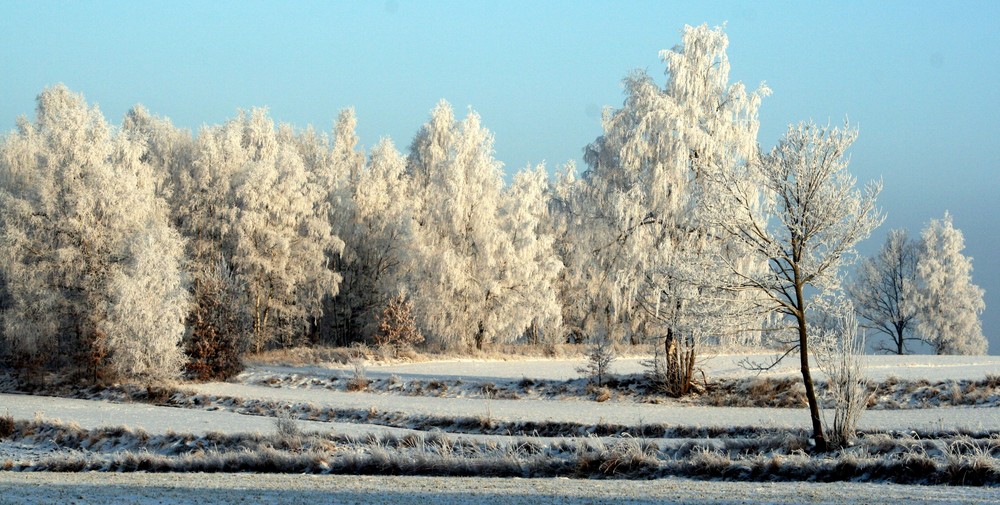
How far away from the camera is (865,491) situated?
10.5 metres

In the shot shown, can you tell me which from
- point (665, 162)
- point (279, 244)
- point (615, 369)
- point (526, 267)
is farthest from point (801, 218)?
point (279, 244)

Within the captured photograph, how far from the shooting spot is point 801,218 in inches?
626

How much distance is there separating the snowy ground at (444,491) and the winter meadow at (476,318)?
0.34 ft

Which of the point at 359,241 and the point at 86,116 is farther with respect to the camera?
the point at 359,241

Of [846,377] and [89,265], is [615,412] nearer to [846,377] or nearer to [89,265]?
[846,377]

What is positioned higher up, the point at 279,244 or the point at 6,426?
the point at 279,244

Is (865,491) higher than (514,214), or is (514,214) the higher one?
(514,214)

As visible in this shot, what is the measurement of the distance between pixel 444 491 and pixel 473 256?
107 feet

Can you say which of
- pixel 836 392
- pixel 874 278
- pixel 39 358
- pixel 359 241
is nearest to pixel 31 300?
pixel 39 358

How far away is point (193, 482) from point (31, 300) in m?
26.4

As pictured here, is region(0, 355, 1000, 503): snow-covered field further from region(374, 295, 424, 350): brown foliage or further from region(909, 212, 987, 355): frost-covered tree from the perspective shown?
region(909, 212, 987, 355): frost-covered tree

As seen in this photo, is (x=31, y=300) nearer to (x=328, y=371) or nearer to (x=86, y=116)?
(x=86, y=116)

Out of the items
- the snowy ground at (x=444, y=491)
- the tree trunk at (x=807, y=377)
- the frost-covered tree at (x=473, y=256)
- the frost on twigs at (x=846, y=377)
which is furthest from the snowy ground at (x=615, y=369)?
the snowy ground at (x=444, y=491)

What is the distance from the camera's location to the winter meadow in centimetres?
1401
